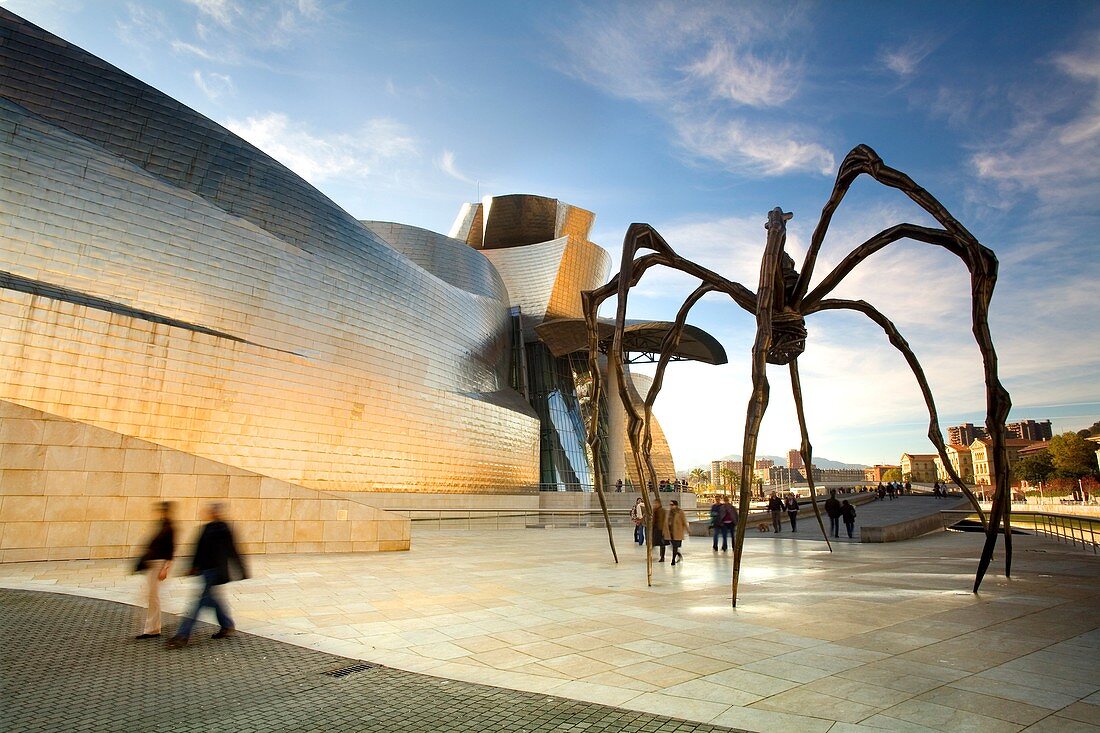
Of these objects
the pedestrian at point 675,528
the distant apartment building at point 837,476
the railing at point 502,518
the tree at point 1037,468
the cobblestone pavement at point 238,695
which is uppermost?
the tree at point 1037,468

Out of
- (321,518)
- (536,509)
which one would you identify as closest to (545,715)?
(321,518)

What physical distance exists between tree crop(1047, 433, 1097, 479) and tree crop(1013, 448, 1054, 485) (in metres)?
3.32

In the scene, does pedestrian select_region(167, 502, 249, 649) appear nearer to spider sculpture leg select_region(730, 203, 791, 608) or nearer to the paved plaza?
the paved plaza

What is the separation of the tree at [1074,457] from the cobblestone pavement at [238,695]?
9071cm

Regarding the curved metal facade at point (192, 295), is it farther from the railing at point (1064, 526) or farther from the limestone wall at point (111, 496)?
the railing at point (1064, 526)

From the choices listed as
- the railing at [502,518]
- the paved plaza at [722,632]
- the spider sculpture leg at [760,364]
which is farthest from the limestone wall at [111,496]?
the spider sculpture leg at [760,364]

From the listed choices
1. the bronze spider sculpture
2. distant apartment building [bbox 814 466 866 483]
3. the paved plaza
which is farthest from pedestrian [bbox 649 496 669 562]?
distant apartment building [bbox 814 466 866 483]

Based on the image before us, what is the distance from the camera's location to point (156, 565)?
219 inches

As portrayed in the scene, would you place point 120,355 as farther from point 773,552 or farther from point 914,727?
point 914,727

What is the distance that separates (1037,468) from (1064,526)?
8170 cm

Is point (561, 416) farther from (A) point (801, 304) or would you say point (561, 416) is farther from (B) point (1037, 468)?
(B) point (1037, 468)

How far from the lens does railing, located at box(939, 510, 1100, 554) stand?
40.7 ft

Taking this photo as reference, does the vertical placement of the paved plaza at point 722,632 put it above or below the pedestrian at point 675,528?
below

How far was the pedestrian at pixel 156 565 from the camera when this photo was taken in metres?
5.36
